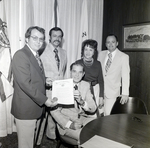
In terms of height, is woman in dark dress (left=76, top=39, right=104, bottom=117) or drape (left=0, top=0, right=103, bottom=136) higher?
drape (left=0, top=0, right=103, bottom=136)

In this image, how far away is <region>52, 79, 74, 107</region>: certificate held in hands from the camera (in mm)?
2088

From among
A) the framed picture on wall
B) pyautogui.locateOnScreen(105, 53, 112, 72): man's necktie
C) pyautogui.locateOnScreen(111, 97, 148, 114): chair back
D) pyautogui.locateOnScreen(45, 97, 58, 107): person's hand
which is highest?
the framed picture on wall

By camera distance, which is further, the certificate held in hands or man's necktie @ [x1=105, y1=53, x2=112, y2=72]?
man's necktie @ [x1=105, y1=53, x2=112, y2=72]

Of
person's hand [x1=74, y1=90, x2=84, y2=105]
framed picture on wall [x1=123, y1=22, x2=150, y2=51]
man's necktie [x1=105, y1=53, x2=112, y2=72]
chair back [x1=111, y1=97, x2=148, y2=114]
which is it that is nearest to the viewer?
person's hand [x1=74, y1=90, x2=84, y2=105]

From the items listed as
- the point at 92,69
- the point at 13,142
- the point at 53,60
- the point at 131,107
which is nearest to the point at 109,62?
the point at 92,69

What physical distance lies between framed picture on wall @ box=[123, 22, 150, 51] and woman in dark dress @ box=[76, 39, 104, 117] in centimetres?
115

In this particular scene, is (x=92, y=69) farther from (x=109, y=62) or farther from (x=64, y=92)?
(x=64, y=92)

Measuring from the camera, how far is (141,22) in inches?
141

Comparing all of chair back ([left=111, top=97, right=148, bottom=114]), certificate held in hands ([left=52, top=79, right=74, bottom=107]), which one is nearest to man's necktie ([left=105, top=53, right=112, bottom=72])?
chair back ([left=111, top=97, right=148, bottom=114])

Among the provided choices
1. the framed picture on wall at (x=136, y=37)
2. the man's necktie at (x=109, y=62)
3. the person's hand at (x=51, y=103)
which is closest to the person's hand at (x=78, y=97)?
the person's hand at (x=51, y=103)

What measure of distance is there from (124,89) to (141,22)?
4.96 ft

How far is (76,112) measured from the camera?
229 centimetres

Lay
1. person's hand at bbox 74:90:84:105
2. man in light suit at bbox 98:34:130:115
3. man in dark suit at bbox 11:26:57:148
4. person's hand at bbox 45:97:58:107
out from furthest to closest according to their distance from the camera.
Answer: man in light suit at bbox 98:34:130:115, person's hand at bbox 74:90:84:105, person's hand at bbox 45:97:58:107, man in dark suit at bbox 11:26:57:148

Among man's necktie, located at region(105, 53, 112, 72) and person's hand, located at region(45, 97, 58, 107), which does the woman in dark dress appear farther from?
person's hand, located at region(45, 97, 58, 107)
